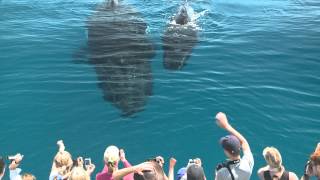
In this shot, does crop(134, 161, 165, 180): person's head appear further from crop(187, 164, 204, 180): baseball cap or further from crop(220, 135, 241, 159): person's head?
crop(220, 135, 241, 159): person's head

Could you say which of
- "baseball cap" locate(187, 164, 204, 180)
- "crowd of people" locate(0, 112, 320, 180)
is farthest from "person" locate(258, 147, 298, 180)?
"baseball cap" locate(187, 164, 204, 180)

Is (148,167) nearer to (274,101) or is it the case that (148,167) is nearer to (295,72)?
(274,101)

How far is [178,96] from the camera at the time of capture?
1719 centimetres

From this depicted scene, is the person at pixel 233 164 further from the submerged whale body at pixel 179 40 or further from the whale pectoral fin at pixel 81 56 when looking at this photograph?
the whale pectoral fin at pixel 81 56

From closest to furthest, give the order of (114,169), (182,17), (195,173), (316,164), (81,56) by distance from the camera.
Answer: (195,173) → (316,164) → (114,169) → (81,56) → (182,17)

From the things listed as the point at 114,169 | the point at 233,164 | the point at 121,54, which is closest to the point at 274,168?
the point at 233,164

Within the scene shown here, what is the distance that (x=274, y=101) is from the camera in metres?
16.7

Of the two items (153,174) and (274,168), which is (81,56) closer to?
(153,174)

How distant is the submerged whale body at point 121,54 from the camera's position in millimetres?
16750

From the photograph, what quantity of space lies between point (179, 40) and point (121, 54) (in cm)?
295

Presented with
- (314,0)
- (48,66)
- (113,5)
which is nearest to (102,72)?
(48,66)

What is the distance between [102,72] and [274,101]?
633 cm

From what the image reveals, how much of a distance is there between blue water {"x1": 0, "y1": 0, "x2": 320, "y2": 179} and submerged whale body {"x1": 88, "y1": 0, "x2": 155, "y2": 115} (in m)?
0.35

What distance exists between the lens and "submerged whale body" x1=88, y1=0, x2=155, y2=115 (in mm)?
16750
